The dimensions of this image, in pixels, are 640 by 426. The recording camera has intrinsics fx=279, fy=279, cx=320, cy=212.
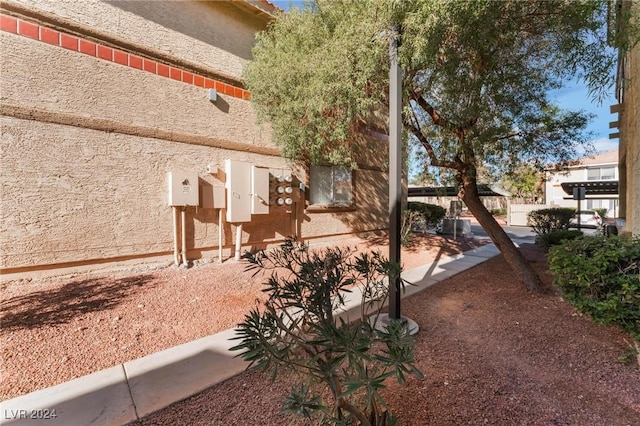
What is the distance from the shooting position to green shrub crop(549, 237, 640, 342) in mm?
2607

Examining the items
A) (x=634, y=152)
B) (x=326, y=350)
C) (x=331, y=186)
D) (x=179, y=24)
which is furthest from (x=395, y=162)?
(x=179, y=24)

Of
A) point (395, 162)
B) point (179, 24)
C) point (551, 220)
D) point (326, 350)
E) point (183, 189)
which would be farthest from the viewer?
point (551, 220)

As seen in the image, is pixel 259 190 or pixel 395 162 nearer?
pixel 395 162

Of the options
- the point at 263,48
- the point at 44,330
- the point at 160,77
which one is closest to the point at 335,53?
the point at 263,48

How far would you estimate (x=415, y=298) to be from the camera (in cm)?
482

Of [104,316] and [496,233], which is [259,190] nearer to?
[104,316]

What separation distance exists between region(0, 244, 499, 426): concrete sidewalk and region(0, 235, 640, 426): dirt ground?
14cm

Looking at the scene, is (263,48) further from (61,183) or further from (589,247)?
(589,247)

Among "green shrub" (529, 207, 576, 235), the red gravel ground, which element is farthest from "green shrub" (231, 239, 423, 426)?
"green shrub" (529, 207, 576, 235)

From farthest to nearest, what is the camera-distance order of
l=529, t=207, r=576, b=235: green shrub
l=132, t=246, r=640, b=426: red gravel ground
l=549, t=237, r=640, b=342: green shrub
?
1. l=529, t=207, r=576, b=235: green shrub
2. l=549, t=237, r=640, b=342: green shrub
3. l=132, t=246, r=640, b=426: red gravel ground

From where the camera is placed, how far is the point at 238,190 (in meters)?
6.73

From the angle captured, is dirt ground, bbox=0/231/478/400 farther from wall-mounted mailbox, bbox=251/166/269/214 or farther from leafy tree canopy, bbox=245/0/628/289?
leafy tree canopy, bbox=245/0/628/289

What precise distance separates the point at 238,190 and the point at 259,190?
513 millimetres

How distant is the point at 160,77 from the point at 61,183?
2.85 metres
